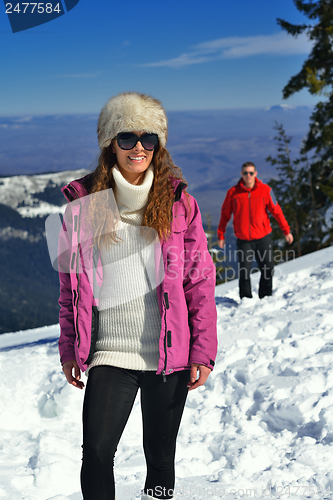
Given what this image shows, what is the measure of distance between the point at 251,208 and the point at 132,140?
14.8 feet

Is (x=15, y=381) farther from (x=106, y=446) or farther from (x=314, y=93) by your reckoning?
(x=314, y=93)

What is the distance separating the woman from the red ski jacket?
4.42m

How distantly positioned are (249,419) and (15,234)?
5982 inches

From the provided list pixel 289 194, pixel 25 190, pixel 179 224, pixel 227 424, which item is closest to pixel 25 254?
pixel 25 190

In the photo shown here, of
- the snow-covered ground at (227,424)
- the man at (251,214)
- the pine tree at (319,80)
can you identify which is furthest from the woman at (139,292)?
the pine tree at (319,80)

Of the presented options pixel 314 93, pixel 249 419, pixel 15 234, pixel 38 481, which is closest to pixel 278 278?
pixel 249 419

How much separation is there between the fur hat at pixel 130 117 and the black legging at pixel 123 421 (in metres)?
1.11

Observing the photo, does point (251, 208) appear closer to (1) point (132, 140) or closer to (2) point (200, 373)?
(1) point (132, 140)

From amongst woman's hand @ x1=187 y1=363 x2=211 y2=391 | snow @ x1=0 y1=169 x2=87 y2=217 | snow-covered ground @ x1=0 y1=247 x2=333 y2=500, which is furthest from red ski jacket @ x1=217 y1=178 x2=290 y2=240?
Result: snow @ x1=0 y1=169 x2=87 y2=217

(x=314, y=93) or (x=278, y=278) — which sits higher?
(x=314, y=93)

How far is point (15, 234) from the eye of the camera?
146500 millimetres

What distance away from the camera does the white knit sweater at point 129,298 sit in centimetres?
200

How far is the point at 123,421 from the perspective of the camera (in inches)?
74.8

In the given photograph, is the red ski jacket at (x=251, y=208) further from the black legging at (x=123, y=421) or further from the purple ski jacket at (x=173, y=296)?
the black legging at (x=123, y=421)
